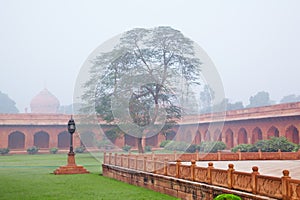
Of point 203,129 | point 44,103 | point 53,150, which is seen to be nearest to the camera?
point 203,129

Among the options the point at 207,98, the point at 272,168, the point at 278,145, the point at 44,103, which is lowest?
the point at 272,168

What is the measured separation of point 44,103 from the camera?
58.5m

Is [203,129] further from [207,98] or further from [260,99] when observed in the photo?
[260,99]

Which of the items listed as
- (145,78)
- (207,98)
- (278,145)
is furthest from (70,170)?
(278,145)

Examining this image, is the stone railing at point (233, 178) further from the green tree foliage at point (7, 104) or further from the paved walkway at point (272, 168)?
the green tree foliage at point (7, 104)

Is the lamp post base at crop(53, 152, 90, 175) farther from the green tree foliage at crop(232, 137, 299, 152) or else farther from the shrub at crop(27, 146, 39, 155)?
the shrub at crop(27, 146, 39, 155)

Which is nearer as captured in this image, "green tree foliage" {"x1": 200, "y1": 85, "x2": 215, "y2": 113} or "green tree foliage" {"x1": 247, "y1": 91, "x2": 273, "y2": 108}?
"green tree foliage" {"x1": 200, "y1": 85, "x2": 215, "y2": 113}

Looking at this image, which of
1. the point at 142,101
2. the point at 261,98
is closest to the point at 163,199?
the point at 142,101

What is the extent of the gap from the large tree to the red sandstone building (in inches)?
55.8

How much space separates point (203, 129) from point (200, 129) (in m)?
0.66

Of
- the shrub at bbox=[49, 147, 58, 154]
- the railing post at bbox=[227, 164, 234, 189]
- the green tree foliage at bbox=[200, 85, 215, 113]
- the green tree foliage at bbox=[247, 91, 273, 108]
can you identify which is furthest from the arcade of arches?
the green tree foliage at bbox=[247, 91, 273, 108]

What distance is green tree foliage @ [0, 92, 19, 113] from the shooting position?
9162 cm

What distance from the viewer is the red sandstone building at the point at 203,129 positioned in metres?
21.2

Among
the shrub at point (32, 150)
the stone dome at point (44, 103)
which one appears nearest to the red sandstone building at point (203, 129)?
the shrub at point (32, 150)
